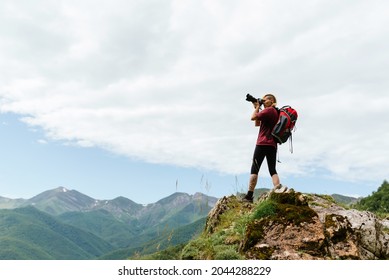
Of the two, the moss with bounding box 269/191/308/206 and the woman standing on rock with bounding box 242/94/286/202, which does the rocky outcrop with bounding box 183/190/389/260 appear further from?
the woman standing on rock with bounding box 242/94/286/202

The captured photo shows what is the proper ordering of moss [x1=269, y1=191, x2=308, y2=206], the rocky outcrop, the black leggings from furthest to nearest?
1. the black leggings
2. moss [x1=269, y1=191, x2=308, y2=206]
3. the rocky outcrop

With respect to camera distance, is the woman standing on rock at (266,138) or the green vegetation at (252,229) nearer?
the green vegetation at (252,229)

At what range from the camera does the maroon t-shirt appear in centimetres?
1135

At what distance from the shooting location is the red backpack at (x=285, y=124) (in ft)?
36.6

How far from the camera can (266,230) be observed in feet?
28.5

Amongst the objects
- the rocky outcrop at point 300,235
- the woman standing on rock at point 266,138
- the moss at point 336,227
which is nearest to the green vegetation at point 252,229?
the rocky outcrop at point 300,235

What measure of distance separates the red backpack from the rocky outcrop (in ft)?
6.99

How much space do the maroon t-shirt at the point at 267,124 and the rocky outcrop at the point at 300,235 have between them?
7.29ft

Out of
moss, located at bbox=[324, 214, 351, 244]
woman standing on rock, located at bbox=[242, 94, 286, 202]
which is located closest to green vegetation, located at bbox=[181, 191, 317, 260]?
moss, located at bbox=[324, 214, 351, 244]

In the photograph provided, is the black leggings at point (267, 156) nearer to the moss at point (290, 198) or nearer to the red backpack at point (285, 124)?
the red backpack at point (285, 124)

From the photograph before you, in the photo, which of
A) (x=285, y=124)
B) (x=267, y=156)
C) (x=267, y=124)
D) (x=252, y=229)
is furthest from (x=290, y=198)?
(x=267, y=124)
